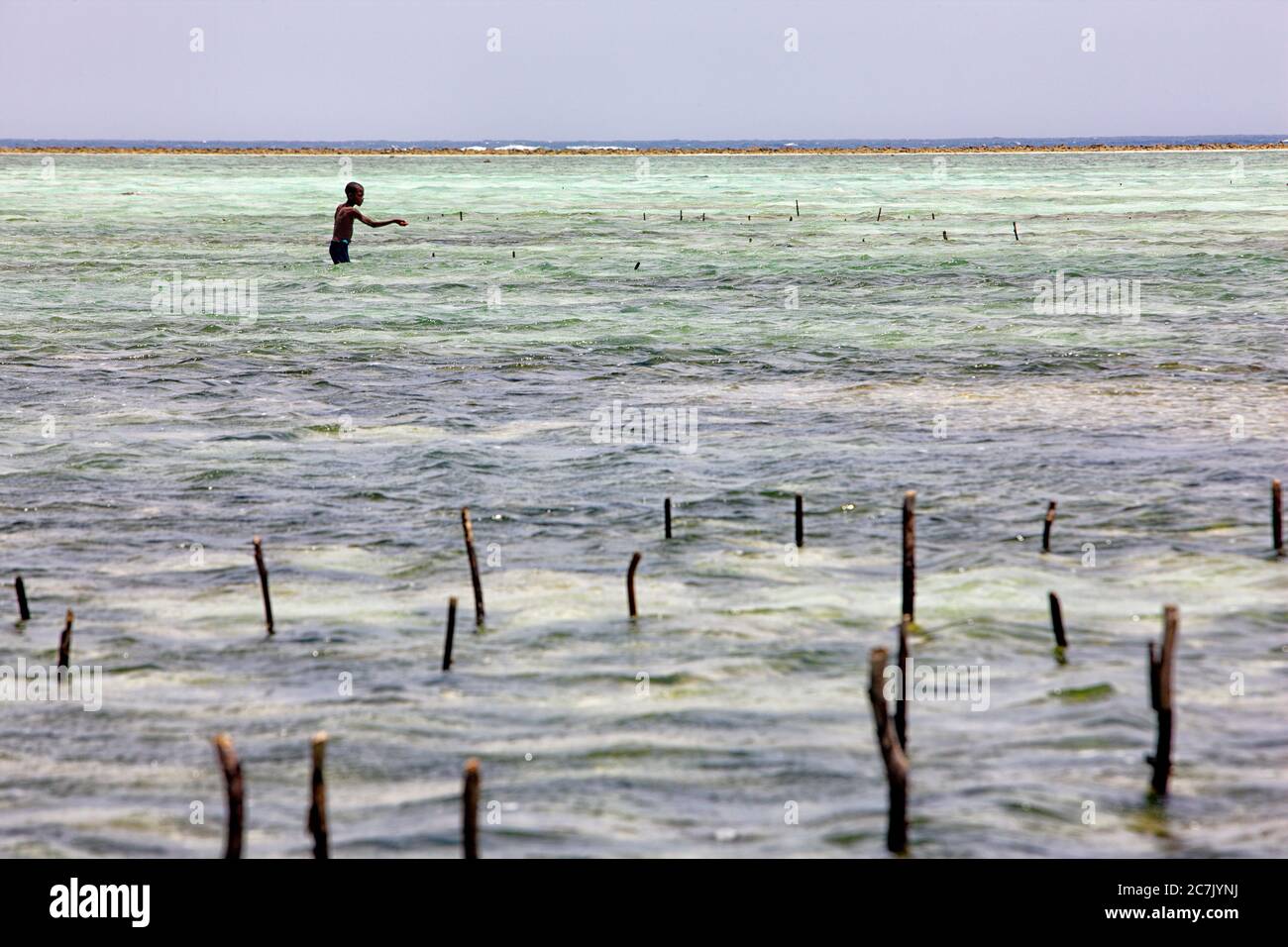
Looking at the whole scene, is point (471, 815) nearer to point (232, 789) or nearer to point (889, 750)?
point (232, 789)

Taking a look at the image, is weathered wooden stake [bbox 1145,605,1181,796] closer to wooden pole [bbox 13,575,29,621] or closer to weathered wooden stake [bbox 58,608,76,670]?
weathered wooden stake [bbox 58,608,76,670]

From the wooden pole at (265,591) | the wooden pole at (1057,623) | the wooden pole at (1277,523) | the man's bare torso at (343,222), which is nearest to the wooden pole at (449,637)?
the wooden pole at (265,591)

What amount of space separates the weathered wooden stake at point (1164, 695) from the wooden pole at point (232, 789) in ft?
14.4

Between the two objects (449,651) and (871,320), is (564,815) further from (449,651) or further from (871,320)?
(871,320)

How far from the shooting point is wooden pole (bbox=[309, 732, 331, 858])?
664cm

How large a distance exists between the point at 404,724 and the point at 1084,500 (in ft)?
26.4

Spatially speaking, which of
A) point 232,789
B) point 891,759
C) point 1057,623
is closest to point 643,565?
point 1057,623

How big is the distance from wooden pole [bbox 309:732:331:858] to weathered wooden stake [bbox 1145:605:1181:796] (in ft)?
13.2

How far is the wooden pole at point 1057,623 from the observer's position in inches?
404

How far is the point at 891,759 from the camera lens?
7059mm

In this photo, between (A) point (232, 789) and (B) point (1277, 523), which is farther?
(B) point (1277, 523)

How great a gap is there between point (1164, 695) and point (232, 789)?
14.9 feet

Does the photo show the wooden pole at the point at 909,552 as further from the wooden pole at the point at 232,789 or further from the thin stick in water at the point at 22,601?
the thin stick in water at the point at 22,601
